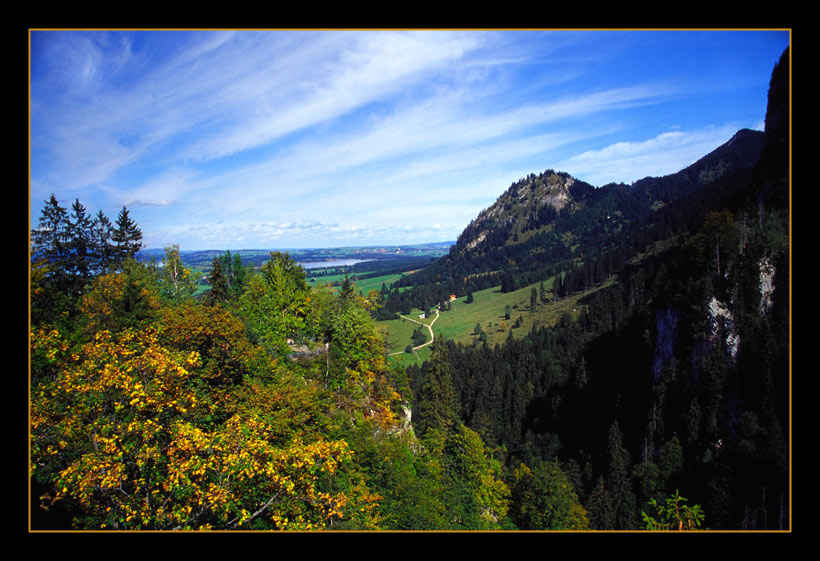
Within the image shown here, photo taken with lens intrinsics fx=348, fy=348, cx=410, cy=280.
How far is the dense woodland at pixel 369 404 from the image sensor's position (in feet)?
28.8

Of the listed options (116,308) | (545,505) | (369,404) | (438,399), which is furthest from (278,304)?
(545,505)

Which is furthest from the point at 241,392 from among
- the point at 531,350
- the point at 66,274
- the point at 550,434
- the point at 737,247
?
the point at 531,350

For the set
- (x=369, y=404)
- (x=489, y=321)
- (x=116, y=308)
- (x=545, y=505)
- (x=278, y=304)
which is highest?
(x=116, y=308)

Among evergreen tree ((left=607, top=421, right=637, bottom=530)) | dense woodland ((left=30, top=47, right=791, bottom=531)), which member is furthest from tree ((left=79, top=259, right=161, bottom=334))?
evergreen tree ((left=607, top=421, right=637, bottom=530))

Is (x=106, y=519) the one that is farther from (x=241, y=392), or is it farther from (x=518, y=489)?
(x=518, y=489)

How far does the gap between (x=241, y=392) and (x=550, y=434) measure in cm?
8549

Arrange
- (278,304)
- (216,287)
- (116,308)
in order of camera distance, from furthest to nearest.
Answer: (216,287) → (278,304) → (116,308)

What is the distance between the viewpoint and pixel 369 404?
23438 millimetres

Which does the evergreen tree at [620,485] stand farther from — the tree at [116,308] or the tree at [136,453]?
the tree at [116,308]

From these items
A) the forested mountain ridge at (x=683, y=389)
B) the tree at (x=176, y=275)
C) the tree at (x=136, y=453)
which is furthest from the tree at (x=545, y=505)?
the tree at (x=176, y=275)

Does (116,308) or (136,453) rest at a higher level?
(116,308)

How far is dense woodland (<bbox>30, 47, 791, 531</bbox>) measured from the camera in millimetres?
8781

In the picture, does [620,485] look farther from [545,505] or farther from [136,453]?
[136,453]
